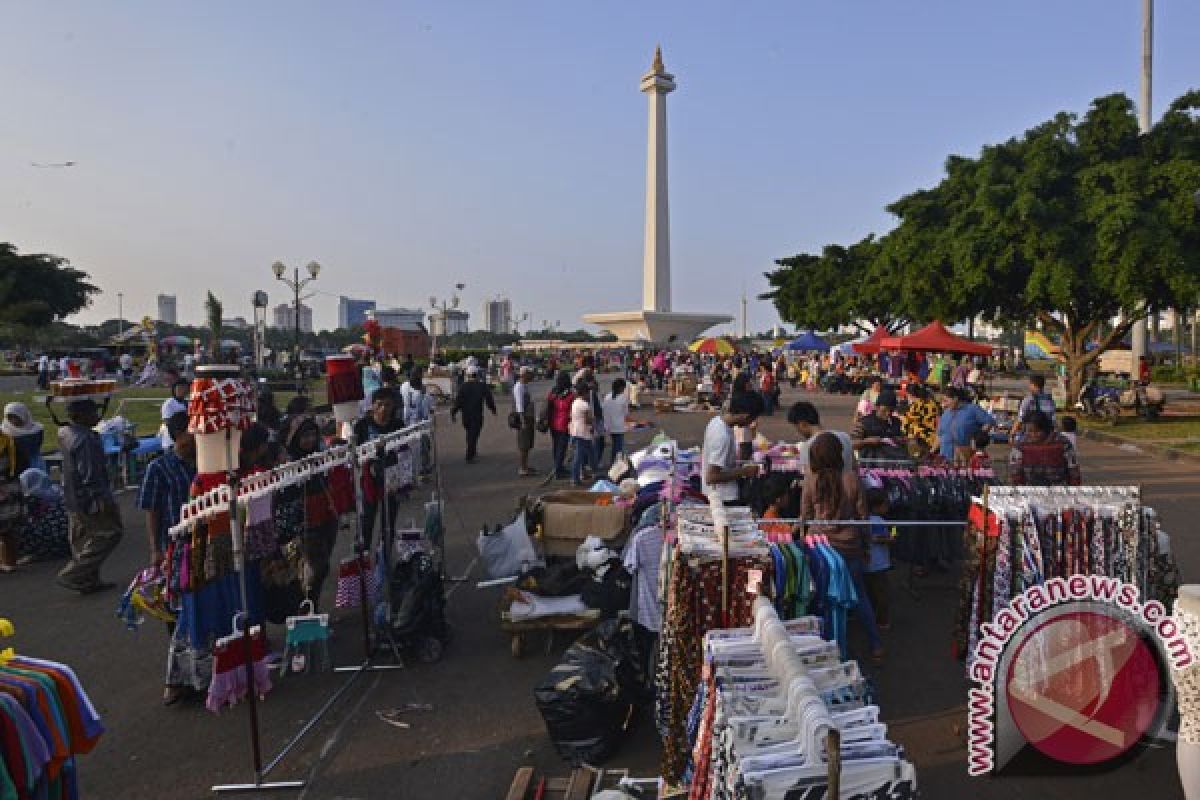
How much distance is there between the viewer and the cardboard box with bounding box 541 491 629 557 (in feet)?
23.4

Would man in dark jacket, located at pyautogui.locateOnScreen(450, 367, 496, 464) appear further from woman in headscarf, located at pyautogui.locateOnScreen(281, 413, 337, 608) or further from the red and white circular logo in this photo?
the red and white circular logo

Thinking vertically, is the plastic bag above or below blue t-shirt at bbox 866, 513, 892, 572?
below

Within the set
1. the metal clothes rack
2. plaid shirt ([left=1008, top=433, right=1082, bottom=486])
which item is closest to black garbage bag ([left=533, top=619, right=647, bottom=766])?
the metal clothes rack

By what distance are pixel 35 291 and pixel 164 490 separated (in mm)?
63347

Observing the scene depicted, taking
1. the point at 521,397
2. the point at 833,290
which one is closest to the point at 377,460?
the point at 521,397

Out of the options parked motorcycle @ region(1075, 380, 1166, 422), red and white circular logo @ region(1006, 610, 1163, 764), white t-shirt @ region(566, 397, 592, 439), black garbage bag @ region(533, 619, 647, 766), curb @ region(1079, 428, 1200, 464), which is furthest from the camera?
parked motorcycle @ region(1075, 380, 1166, 422)

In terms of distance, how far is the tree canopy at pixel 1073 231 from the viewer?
1756cm

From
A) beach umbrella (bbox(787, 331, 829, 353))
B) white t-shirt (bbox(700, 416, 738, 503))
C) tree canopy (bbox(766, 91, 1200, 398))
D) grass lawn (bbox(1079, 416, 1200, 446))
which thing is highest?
tree canopy (bbox(766, 91, 1200, 398))

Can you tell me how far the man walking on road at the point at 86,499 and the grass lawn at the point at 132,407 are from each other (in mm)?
8180

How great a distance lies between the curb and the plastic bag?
13.9 metres

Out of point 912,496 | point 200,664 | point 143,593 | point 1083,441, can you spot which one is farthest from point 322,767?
point 1083,441

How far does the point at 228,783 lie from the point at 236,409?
207 cm

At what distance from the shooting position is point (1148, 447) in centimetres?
1627

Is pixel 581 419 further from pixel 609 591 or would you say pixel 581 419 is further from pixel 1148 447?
pixel 1148 447
